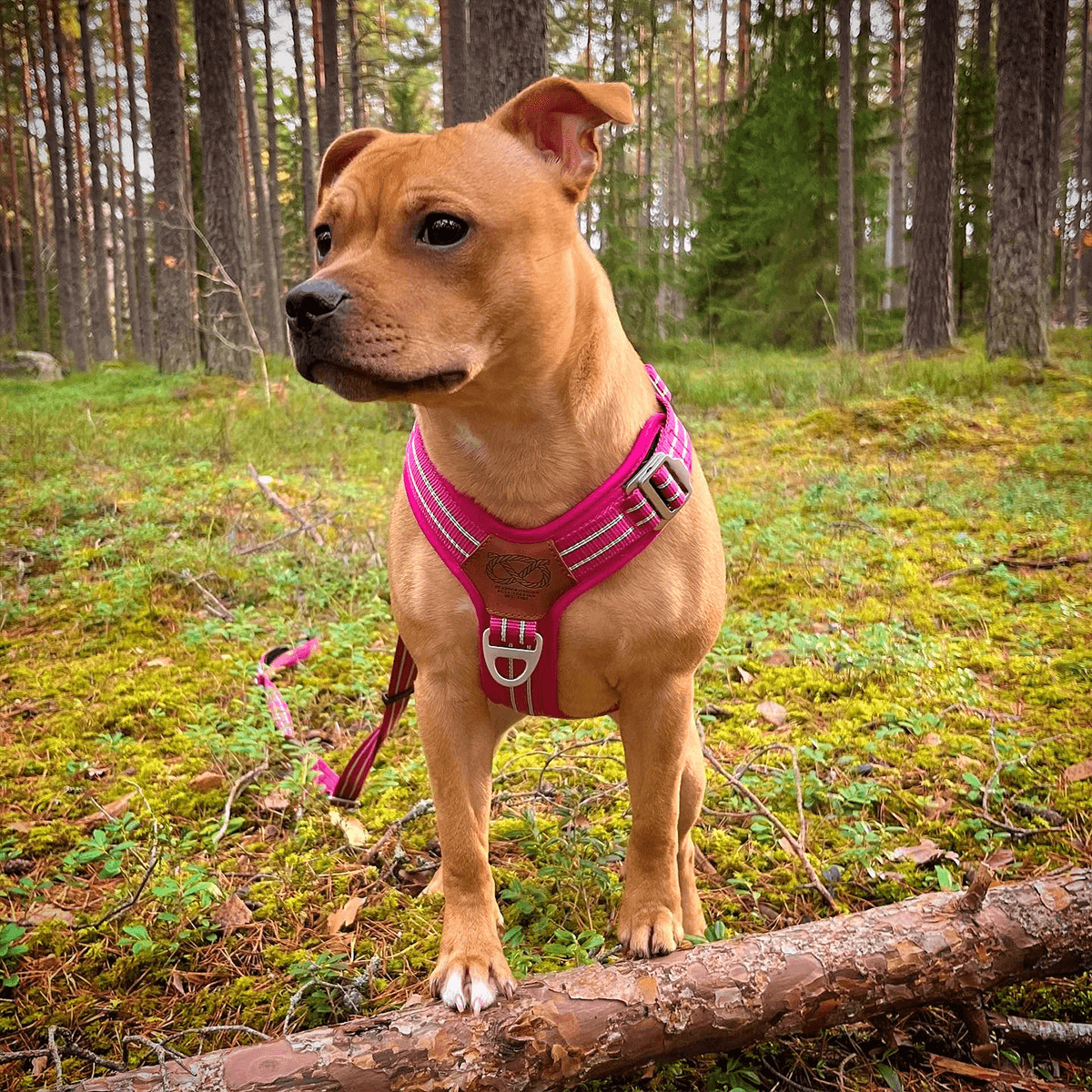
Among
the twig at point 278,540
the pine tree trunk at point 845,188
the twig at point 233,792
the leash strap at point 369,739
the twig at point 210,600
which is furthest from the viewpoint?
the pine tree trunk at point 845,188

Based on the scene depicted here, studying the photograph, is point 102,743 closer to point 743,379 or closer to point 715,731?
point 715,731

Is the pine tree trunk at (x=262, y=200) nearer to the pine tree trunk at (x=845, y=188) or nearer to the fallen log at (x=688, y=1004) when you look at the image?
the pine tree trunk at (x=845, y=188)

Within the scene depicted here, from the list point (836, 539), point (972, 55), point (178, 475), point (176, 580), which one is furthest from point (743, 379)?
point (972, 55)

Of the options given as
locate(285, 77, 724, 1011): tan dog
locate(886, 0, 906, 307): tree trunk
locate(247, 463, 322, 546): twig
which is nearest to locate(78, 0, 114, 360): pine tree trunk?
locate(886, 0, 906, 307): tree trunk

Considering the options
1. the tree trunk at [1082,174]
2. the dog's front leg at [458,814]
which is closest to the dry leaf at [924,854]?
the dog's front leg at [458,814]

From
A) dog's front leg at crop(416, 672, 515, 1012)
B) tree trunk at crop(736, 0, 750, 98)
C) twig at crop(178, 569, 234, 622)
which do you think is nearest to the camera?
dog's front leg at crop(416, 672, 515, 1012)

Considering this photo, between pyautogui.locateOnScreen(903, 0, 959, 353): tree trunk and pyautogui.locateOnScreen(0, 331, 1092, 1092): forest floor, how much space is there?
19.6 ft

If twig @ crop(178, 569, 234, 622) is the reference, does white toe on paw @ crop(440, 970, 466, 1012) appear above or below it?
below

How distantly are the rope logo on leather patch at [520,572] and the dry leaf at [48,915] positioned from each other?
1.77 m

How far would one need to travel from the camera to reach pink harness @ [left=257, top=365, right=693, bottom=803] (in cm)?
203

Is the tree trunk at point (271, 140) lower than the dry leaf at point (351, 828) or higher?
higher

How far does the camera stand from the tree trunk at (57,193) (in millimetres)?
23266

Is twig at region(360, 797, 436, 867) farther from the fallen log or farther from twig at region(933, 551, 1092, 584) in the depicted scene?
twig at region(933, 551, 1092, 584)

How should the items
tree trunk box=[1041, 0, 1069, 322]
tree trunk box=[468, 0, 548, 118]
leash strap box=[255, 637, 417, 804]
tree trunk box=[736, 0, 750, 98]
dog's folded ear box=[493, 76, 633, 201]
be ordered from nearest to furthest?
dog's folded ear box=[493, 76, 633, 201] → leash strap box=[255, 637, 417, 804] → tree trunk box=[468, 0, 548, 118] → tree trunk box=[1041, 0, 1069, 322] → tree trunk box=[736, 0, 750, 98]
